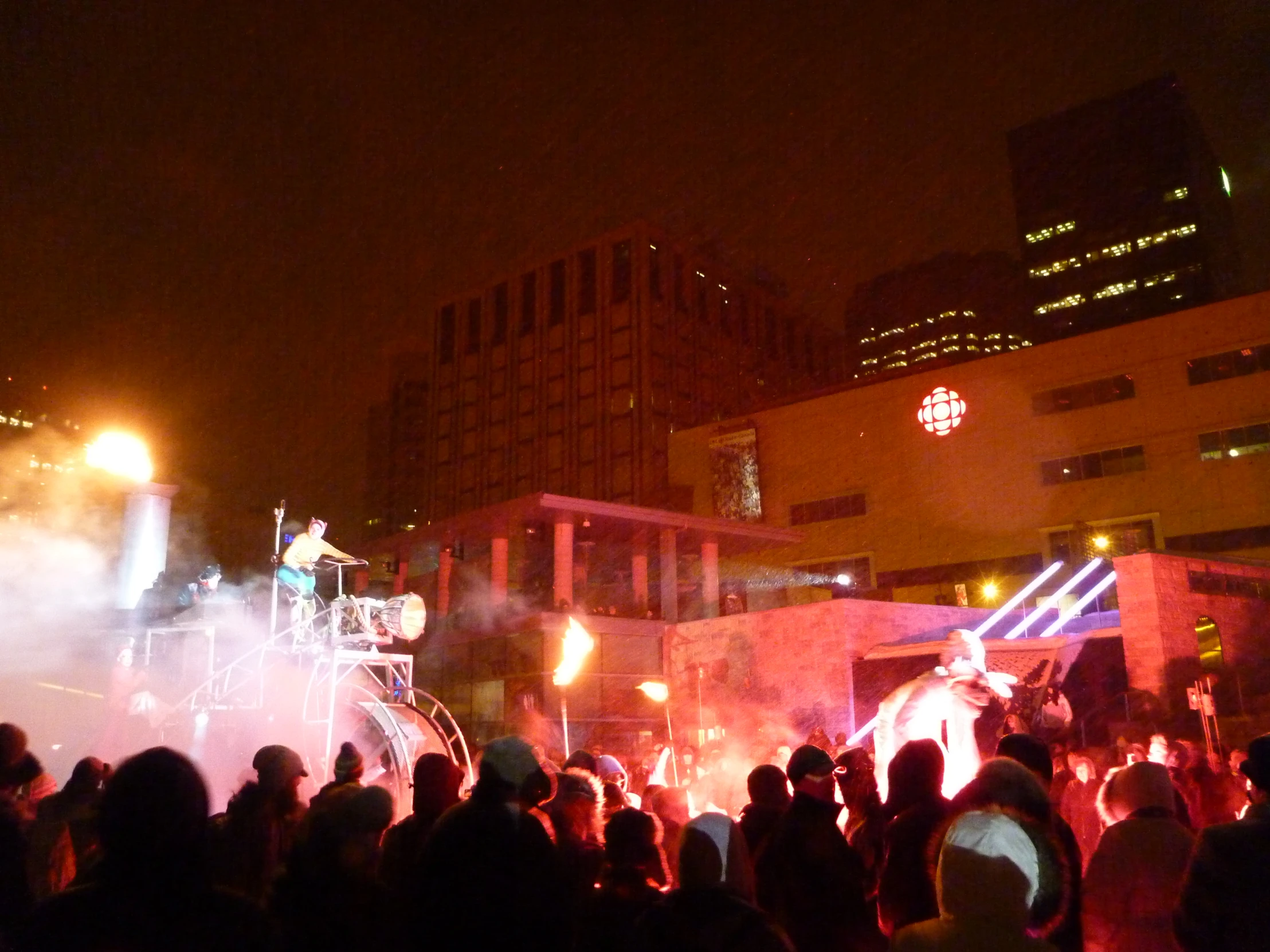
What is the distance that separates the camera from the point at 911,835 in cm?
393

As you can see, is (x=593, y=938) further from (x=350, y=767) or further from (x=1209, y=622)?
(x=1209, y=622)

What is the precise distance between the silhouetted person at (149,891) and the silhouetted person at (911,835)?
2510mm

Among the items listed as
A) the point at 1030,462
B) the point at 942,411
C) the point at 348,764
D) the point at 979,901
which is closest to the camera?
the point at 979,901

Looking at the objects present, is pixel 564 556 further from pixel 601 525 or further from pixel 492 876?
pixel 492 876

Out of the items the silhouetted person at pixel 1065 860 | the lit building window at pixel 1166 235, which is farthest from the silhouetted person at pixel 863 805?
the lit building window at pixel 1166 235

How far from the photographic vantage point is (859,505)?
118 ft

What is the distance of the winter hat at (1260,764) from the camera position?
3424 mm

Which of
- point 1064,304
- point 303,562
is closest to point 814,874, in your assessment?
point 303,562

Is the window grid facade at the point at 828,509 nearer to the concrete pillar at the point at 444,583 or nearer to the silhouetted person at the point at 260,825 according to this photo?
the concrete pillar at the point at 444,583

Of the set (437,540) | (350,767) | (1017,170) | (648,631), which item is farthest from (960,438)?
(1017,170)

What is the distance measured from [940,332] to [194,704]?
5216 inches

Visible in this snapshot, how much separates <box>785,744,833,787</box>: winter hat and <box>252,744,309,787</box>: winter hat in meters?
2.32

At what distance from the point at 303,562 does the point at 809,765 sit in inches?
342

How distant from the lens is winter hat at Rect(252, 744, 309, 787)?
15.7 ft
